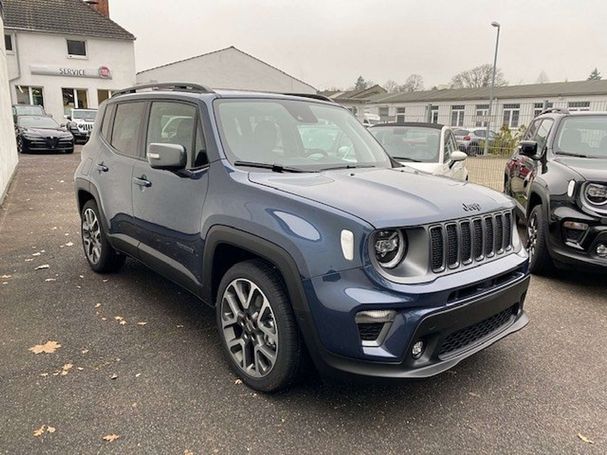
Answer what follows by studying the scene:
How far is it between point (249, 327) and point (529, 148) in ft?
14.1

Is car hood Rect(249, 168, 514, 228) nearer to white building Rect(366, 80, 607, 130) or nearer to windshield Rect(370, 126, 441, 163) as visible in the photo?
windshield Rect(370, 126, 441, 163)

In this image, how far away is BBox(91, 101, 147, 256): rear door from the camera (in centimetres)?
422

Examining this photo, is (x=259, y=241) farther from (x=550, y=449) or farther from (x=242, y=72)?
(x=242, y=72)

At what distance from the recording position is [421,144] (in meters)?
8.16

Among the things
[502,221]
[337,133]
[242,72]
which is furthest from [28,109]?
[502,221]

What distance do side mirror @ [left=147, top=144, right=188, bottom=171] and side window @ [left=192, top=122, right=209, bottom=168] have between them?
0.33 ft

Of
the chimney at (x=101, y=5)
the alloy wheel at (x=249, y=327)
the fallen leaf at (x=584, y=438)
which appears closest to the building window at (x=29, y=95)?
the chimney at (x=101, y=5)

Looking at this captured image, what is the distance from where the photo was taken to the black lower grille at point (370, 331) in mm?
2426

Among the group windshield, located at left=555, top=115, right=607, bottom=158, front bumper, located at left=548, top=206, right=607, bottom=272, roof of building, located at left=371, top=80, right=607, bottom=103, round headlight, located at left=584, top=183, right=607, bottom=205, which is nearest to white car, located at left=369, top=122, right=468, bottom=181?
windshield, located at left=555, top=115, right=607, bottom=158

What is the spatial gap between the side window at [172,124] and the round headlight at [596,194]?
3.59 m

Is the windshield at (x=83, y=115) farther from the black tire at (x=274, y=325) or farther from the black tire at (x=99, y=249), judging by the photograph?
the black tire at (x=274, y=325)

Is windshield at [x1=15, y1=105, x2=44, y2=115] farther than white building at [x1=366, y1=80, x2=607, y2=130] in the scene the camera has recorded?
No

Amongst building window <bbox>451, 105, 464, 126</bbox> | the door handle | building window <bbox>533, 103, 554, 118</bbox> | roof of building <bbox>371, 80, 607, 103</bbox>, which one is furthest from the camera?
building window <bbox>451, 105, 464, 126</bbox>

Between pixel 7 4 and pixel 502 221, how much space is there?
112 ft
